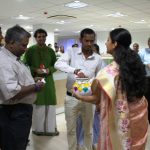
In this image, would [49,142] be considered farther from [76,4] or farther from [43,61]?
[76,4]

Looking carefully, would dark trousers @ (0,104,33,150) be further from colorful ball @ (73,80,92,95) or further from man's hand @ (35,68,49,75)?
man's hand @ (35,68,49,75)

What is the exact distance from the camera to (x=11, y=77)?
1.68 meters

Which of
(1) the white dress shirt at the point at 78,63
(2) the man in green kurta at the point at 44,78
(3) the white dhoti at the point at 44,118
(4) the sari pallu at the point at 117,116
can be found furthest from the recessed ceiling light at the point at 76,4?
(4) the sari pallu at the point at 117,116

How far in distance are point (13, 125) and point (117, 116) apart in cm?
74

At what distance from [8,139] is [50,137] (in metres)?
1.74

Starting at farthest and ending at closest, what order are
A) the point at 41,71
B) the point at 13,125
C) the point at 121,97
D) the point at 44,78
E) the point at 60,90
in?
1. the point at 60,90
2. the point at 44,78
3. the point at 41,71
4. the point at 13,125
5. the point at 121,97

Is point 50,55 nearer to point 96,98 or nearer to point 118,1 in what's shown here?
point 96,98

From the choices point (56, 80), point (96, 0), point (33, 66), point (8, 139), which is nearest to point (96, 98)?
point (8, 139)

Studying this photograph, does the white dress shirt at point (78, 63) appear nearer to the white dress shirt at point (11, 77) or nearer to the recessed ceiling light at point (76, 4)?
the white dress shirt at point (11, 77)

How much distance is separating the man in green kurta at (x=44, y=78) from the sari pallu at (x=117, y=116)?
5.07ft

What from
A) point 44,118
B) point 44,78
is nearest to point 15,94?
point 44,78

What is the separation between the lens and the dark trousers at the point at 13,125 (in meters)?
1.80

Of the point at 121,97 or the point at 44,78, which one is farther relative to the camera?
the point at 44,78

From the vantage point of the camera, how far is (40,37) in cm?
325
